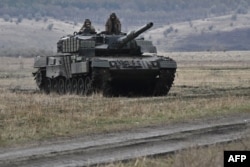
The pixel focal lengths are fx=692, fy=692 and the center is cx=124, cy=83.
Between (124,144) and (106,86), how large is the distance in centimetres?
1558

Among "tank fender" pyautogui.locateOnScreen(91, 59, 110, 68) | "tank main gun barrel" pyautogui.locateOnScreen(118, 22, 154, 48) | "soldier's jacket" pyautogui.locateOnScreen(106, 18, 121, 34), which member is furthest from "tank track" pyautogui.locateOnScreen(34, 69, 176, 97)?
"soldier's jacket" pyautogui.locateOnScreen(106, 18, 121, 34)

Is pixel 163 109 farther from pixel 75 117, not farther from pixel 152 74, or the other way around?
pixel 152 74

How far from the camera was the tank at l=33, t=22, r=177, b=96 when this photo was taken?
3072 cm

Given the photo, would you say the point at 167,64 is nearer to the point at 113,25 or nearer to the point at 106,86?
the point at 106,86

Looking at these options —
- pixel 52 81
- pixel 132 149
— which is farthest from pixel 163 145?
pixel 52 81

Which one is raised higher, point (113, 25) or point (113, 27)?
point (113, 25)

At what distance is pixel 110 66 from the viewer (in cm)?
3034

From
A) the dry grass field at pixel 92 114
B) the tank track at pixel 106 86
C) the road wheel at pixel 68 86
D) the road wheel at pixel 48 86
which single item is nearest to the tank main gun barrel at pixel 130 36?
the tank track at pixel 106 86

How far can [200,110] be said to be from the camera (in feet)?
73.9

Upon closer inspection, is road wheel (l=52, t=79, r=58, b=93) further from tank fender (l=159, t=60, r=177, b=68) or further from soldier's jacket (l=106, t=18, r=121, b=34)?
tank fender (l=159, t=60, r=177, b=68)

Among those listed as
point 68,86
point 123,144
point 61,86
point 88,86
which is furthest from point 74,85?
point 123,144

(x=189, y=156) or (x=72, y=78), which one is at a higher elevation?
(x=72, y=78)

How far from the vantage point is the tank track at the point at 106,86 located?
101 ft

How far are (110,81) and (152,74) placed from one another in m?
2.04
